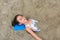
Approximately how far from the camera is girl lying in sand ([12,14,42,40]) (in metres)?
1.93

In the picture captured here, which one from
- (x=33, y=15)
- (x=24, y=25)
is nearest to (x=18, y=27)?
(x=24, y=25)

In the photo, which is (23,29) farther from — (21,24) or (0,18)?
(0,18)

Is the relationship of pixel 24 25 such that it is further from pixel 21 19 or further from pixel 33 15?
pixel 33 15

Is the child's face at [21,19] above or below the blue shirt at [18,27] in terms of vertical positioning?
above

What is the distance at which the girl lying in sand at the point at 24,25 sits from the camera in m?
1.93

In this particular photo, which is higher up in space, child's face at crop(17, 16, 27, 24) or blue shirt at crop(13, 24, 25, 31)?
child's face at crop(17, 16, 27, 24)

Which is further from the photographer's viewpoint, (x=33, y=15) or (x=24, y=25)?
(x=33, y=15)

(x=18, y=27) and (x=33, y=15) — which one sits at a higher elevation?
(x=33, y=15)

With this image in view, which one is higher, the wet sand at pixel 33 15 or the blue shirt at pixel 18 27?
the wet sand at pixel 33 15

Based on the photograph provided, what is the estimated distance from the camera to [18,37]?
194 centimetres

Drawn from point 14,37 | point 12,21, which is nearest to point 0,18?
point 12,21

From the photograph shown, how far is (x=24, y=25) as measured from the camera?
1963 mm

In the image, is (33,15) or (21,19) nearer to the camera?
(21,19)

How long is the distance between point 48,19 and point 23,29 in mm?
286
